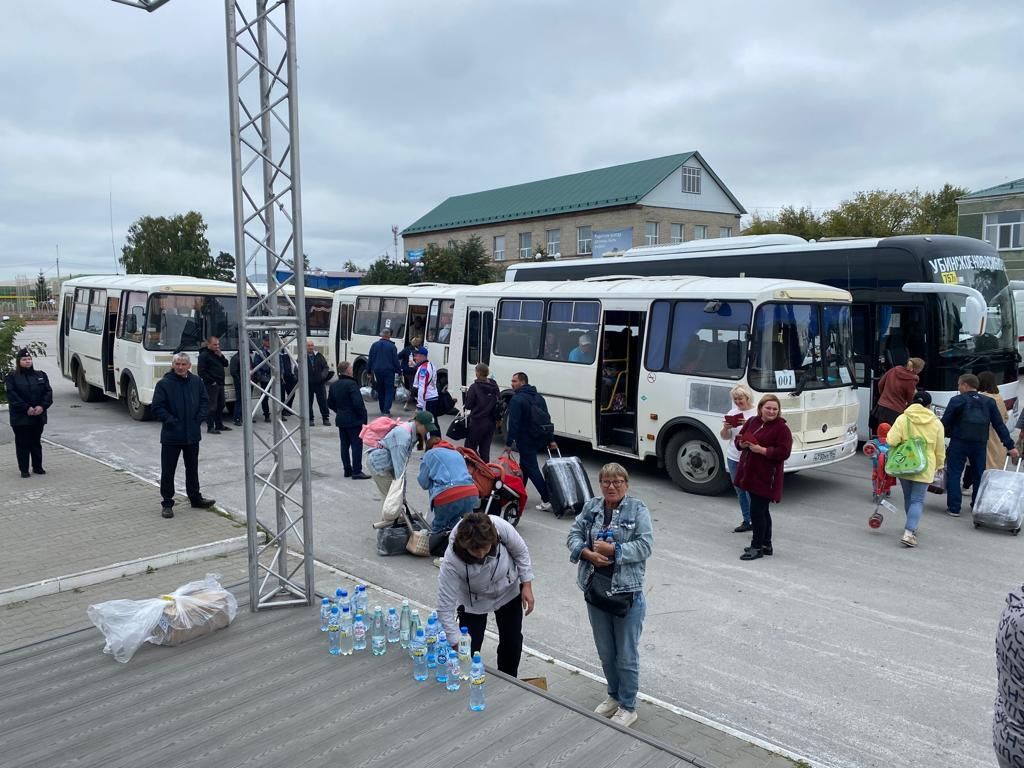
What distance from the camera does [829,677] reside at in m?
5.39

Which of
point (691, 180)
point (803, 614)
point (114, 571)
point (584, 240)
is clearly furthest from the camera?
point (584, 240)

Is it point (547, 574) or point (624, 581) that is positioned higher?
point (624, 581)

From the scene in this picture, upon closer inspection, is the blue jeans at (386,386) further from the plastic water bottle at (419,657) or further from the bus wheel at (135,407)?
the plastic water bottle at (419,657)

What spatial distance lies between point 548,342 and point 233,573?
6.87 m

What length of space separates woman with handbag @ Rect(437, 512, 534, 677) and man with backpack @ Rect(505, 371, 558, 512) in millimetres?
4735

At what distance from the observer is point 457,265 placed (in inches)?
1538

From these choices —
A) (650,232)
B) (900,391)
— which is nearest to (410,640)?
(900,391)

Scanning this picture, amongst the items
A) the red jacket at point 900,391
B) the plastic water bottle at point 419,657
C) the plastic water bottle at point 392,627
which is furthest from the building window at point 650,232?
the plastic water bottle at point 419,657

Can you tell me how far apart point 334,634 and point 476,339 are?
386 inches

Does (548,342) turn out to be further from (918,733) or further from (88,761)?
(88,761)

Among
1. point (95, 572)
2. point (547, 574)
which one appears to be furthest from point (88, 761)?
point (547, 574)

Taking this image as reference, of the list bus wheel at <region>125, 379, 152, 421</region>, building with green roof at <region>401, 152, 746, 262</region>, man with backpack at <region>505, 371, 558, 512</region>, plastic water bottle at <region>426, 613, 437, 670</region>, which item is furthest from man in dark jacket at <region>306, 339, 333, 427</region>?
building with green roof at <region>401, 152, 746, 262</region>

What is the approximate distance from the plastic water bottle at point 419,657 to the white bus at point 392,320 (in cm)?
1276

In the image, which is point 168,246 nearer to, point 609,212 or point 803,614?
point 609,212
